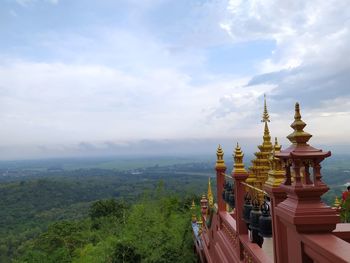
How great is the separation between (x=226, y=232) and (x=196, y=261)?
23.9 feet

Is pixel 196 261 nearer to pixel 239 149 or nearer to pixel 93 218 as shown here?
pixel 239 149

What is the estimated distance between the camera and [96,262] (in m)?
16.4

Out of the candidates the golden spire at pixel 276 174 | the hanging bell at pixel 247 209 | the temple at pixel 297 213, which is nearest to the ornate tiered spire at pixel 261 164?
the hanging bell at pixel 247 209

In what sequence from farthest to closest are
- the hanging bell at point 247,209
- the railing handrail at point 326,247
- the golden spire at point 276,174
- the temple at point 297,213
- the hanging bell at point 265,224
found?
the hanging bell at point 247,209 → the hanging bell at point 265,224 → the golden spire at point 276,174 → the temple at point 297,213 → the railing handrail at point 326,247

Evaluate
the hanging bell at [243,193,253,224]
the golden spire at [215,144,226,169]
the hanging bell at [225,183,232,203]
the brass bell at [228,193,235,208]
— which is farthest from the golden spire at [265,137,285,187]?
the golden spire at [215,144,226,169]

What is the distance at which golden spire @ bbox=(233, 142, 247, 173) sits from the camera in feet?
19.3

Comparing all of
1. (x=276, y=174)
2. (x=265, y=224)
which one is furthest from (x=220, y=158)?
(x=276, y=174)

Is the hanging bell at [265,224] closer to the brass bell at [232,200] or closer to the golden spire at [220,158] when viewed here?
the brass bell at [232,200]

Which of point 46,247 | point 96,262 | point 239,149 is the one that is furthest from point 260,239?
point 46,247

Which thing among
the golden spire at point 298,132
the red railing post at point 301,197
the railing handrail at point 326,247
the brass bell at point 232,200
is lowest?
the brass bell at point 232,200

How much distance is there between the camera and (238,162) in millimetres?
5957

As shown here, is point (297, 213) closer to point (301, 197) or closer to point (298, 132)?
point (301, 197)

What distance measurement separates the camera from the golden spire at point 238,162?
589cm

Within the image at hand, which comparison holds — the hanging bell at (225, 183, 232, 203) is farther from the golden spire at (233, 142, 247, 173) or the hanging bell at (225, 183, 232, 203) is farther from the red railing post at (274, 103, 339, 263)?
the red railing post at (274, 103, 339, 263)
